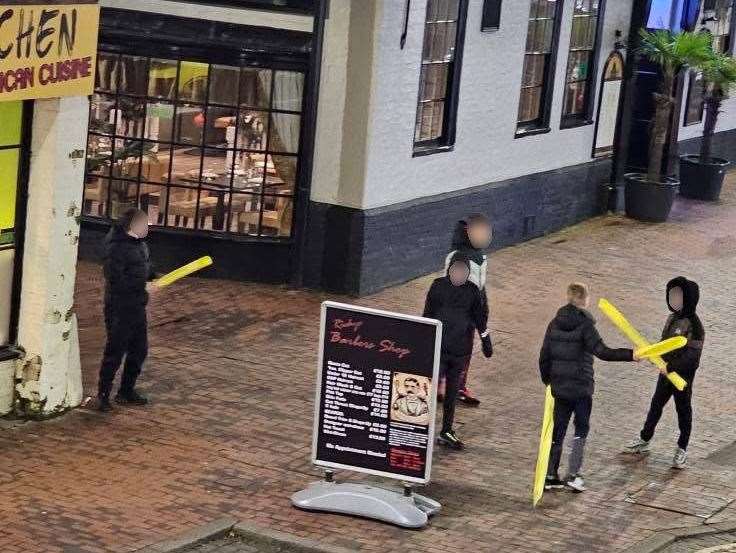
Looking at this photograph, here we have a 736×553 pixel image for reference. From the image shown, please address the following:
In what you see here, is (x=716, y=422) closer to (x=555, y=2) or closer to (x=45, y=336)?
(x=45, y=336)

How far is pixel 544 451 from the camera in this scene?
1138 centimetres

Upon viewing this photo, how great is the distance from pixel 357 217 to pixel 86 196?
3.09 metres

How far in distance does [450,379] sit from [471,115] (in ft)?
23.1

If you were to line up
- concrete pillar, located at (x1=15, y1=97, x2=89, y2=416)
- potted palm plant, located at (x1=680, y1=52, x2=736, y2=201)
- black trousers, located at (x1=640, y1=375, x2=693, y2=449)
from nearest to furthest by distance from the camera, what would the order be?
concrete pillar, located at (x1=15, y1=97, x2=89, y2=416) < black trousers, located at (x1=640, y1=375, x2=693, y2=449) < potted palm plant, located at (x1=680, y1=52, x2=736, y2=201)

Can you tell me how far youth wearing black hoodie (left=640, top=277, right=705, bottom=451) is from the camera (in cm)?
1212

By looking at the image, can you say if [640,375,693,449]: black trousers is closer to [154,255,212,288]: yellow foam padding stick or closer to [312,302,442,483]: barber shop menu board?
[312,302,442,483]: barber shop menu board

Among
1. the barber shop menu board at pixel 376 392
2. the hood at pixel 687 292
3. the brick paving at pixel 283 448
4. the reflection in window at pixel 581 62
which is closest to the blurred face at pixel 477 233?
the brick paving at pixel 283 448

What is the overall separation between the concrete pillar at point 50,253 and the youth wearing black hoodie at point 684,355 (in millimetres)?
4596

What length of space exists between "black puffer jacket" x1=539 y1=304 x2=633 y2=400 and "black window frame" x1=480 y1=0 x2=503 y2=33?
25.6 ft

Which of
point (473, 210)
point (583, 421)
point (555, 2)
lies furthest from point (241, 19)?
point (583, 421)

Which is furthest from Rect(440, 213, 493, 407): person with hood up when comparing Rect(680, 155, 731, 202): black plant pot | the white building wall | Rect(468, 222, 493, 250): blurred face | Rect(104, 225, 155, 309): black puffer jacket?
Rect(680, 155, 731, 202): black plant pot

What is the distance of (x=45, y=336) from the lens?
1212cm

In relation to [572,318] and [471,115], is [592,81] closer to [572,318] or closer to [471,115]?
[471,115]

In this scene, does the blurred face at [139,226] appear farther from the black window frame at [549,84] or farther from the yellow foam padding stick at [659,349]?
the black window frame at [549,84]
